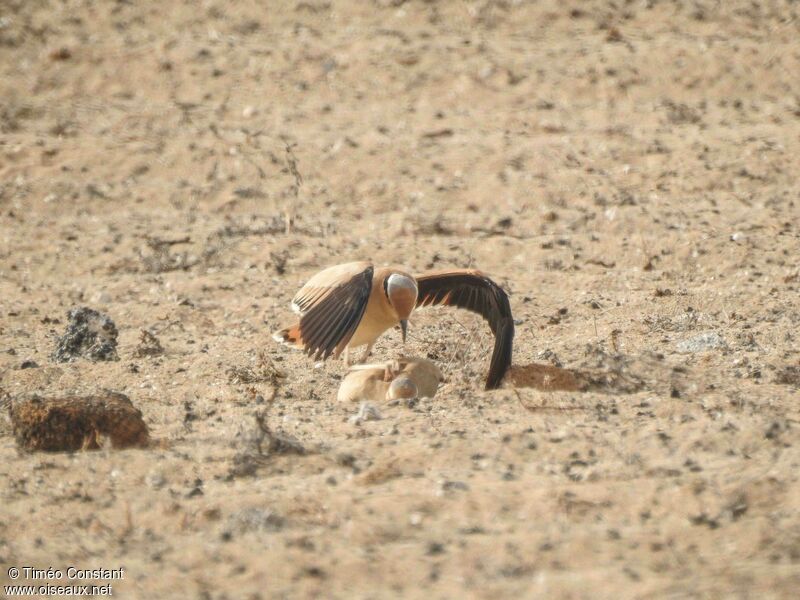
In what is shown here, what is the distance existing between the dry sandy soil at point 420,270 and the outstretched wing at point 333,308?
1.05 feet

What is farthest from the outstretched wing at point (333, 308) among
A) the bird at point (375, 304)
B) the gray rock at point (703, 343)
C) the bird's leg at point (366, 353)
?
the gray rock at point (703, 343)

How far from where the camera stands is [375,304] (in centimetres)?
678

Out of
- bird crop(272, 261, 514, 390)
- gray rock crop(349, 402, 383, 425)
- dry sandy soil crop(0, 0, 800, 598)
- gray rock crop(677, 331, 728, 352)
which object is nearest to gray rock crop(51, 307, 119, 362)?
dry sandy soil crop(0, 0, 800, 598)

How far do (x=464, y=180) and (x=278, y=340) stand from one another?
13.1ft

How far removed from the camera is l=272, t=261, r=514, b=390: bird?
21.1 ft

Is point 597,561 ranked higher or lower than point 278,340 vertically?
higher

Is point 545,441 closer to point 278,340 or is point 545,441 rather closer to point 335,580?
point 335,580

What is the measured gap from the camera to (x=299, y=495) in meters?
4.84

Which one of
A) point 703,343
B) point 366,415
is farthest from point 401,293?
point 703,343

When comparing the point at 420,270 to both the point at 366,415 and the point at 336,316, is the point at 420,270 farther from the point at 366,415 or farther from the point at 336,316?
the point at 366,415

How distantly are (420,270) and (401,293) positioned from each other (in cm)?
247

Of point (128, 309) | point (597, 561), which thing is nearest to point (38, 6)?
point (128, 309)

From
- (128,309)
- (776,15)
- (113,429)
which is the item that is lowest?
(128,309)

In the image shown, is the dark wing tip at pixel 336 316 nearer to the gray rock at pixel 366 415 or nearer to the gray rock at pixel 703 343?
the gray rock at pixel 366 415
